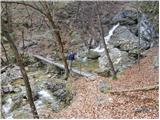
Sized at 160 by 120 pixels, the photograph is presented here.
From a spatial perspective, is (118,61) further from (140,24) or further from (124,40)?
(140,24)

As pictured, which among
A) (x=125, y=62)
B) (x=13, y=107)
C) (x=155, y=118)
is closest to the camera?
(x=155, y=118)

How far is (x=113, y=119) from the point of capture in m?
13.9

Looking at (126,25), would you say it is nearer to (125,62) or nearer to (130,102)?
(125,62)

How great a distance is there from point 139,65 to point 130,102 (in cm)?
Result: 936

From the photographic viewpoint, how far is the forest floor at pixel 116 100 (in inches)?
575

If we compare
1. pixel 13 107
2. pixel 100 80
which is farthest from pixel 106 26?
pixel 13 107

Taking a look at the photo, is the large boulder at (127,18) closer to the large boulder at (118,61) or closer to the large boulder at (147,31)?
the large boulder at (147,31)

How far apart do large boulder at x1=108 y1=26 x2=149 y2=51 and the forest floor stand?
6.43 meters

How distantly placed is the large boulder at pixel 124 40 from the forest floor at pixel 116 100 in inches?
253

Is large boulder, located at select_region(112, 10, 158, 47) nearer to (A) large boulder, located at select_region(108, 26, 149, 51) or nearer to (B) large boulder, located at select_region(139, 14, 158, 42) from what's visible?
(B) large boulder, located at select_region(139, 14, 158, 42)

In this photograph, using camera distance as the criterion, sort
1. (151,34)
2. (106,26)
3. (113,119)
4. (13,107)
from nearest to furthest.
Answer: (113,119), (13,107), (151,34), (106,26)

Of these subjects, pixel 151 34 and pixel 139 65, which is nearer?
pixel 139 65

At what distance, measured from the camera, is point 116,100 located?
17062 millimetres

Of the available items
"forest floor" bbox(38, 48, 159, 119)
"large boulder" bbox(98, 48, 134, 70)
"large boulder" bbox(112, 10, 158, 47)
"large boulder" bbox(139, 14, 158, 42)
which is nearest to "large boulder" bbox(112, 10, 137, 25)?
"large boulder" bbox(112, 10, 158, 47)
